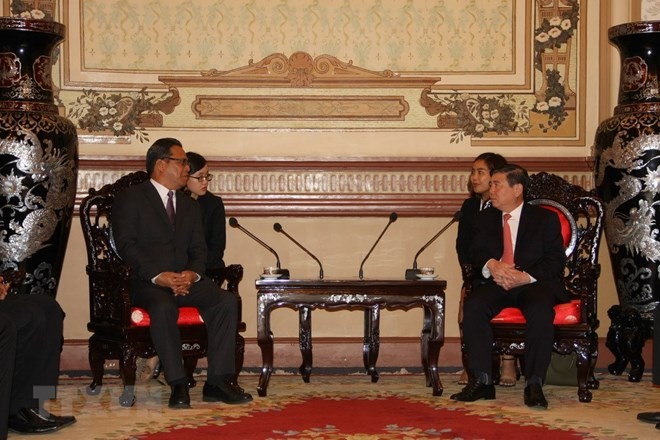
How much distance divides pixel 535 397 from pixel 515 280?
2.05 feet

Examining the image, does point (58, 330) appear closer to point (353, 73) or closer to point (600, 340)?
point (353, 73)

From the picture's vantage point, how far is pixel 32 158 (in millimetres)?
5672

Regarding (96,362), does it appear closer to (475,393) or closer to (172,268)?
(172,268)

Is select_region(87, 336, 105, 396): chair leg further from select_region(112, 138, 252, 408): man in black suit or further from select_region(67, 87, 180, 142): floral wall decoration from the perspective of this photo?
select_region(67, 87, 180, 142): floral wall decoration

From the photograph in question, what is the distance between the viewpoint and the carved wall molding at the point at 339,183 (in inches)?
256

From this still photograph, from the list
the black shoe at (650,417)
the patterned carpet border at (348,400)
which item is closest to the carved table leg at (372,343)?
the patterned carpet border at (348,400)

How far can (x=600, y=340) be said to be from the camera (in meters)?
6.67

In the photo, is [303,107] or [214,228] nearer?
[214,228]

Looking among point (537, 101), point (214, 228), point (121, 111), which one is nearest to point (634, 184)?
point (537, 101)

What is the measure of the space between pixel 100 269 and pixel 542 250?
2.28 metres

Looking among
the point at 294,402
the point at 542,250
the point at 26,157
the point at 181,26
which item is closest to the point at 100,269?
the point at 26,157

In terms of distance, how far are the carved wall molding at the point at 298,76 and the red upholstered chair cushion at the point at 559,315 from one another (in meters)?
1.80

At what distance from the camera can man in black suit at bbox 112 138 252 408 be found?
5160 millimetres

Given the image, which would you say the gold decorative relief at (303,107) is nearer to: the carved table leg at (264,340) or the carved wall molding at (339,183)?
the carved wall molding at (339,183)
